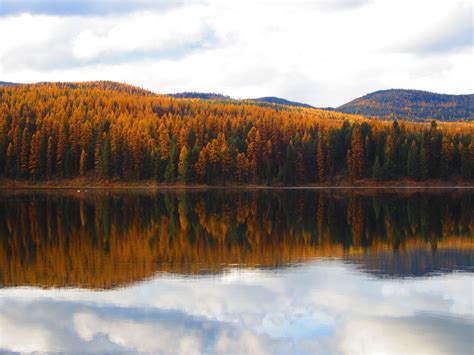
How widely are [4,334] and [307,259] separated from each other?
16.9 metres

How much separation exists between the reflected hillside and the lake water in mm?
133

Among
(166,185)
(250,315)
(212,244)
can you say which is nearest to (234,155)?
(166,185)

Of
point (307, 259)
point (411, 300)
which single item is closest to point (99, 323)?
point (411, 300)

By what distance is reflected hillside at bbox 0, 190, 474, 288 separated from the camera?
28734 millimetres

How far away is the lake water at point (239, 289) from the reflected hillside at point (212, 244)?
0.13 meters

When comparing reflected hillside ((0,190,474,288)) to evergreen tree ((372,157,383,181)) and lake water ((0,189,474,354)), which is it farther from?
evergreen tree ((372,157,383,181))

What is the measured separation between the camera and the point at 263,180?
148750mm

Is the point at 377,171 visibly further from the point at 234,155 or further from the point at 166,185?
the point at 166,185

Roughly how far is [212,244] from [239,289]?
12.2 meters

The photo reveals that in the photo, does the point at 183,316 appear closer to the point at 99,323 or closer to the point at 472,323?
the point at 99,323

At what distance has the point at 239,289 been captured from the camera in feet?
79.8

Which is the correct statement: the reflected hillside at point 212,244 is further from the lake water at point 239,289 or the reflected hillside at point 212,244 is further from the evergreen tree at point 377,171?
the evergreen tree at point 377,171

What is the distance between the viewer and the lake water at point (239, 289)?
18281 millimetres

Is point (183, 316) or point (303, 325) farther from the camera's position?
point (183, 316)
